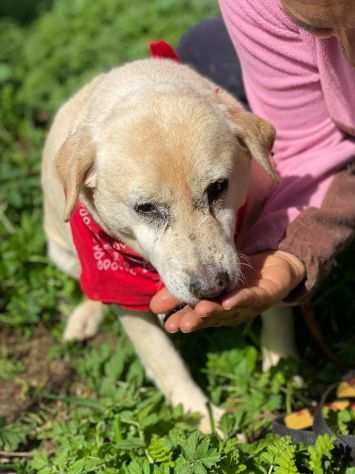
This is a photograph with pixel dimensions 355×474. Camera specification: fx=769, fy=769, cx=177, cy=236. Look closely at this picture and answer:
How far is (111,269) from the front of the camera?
256 centimetres

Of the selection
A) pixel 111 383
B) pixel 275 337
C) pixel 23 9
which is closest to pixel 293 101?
pixel 275 337

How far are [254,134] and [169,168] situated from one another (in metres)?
0.33

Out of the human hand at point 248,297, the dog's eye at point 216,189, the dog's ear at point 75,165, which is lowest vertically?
the human hand at point 248,297

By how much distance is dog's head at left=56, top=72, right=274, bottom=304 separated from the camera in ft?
7.13

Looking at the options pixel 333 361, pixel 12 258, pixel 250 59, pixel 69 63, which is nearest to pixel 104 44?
pixel 69 63

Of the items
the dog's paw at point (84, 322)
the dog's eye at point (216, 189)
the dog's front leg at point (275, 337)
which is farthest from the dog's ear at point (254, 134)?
the dog's paw at point (84, 322)

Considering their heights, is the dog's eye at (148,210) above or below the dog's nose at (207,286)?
above

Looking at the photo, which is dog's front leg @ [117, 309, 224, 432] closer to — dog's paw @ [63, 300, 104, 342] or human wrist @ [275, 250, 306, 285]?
dog's paw @ [63, 300, 104, 342]

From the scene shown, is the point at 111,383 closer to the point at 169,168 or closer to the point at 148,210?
the point at 148,210

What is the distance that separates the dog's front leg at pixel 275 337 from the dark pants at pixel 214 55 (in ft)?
3.13

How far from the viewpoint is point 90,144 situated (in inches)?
93.0

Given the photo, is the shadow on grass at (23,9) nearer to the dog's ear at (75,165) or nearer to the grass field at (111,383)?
the grass field at (111,383)

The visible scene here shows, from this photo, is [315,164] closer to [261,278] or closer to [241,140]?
[241,140]

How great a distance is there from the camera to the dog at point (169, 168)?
2.18 m
